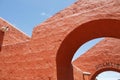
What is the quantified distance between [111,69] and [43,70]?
25.1 ft

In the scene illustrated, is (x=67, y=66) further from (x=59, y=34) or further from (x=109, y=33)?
(x=109, y=33)

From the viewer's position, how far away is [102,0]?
6.51 m

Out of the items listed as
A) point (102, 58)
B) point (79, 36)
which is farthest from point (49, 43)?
point (102, 58)

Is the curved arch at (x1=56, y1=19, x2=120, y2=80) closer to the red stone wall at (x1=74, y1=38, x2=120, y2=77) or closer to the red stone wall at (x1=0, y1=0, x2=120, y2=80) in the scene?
the red stone wall at (x1=0, y1=0, x2=120, y2=80)

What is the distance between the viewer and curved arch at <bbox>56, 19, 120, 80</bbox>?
6.41 meters

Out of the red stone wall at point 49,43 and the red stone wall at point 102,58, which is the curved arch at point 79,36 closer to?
the red stone wall at point 49,43

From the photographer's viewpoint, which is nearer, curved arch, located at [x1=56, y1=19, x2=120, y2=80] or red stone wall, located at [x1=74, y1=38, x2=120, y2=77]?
curved arch, located at [x1=56, y1=19, x2=120, y2=80]

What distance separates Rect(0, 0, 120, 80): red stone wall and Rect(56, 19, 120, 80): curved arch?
0.23ft

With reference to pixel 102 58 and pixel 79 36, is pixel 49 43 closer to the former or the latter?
pixel 79 36

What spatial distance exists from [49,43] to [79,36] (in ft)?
3.82

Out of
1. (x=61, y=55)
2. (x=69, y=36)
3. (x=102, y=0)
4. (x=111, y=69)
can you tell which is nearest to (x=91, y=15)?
(x=102, y=0)

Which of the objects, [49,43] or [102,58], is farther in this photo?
[102,58]

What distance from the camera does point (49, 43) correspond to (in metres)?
7.12

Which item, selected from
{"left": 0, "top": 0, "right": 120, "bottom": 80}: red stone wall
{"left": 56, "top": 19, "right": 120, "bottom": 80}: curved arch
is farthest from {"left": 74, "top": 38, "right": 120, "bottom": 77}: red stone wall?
{"left": 56, "top": 19, "right": 120, "bottom": 80}: curved arch
